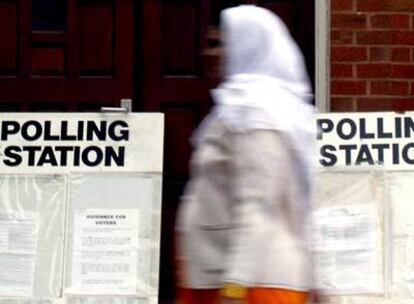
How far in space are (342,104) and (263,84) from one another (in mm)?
3595

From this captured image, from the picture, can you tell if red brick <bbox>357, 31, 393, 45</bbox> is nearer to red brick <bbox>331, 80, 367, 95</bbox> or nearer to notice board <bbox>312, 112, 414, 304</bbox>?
red brick <bbox>331, 80, 367, 95</bbox>

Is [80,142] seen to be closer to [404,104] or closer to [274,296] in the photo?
[404,104]

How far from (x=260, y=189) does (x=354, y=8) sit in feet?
12.9

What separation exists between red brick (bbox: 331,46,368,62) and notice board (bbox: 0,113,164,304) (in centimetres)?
127

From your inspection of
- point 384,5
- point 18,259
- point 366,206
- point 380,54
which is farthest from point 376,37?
point 18,259

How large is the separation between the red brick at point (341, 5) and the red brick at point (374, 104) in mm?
559

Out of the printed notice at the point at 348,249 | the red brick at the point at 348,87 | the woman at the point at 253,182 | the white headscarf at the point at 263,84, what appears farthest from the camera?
the red brick at the point at 348,87

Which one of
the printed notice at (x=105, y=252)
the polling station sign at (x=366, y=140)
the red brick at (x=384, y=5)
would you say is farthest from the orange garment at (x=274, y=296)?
the red brick at (x=384, y=5)

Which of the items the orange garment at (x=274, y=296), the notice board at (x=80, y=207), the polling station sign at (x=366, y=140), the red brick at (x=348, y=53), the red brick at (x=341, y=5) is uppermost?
the red brick at (x=341, y=5)

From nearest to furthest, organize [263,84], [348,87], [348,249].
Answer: [263,84], [348,249], [348,87]

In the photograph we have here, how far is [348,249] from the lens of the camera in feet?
20.6

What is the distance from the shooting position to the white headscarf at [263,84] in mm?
3434

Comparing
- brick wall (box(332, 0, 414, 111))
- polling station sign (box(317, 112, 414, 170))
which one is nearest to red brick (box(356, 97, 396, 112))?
brick wall (box(332, 0, 414, 111))

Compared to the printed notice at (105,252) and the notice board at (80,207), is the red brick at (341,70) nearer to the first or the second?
the notice board at (80,207)
